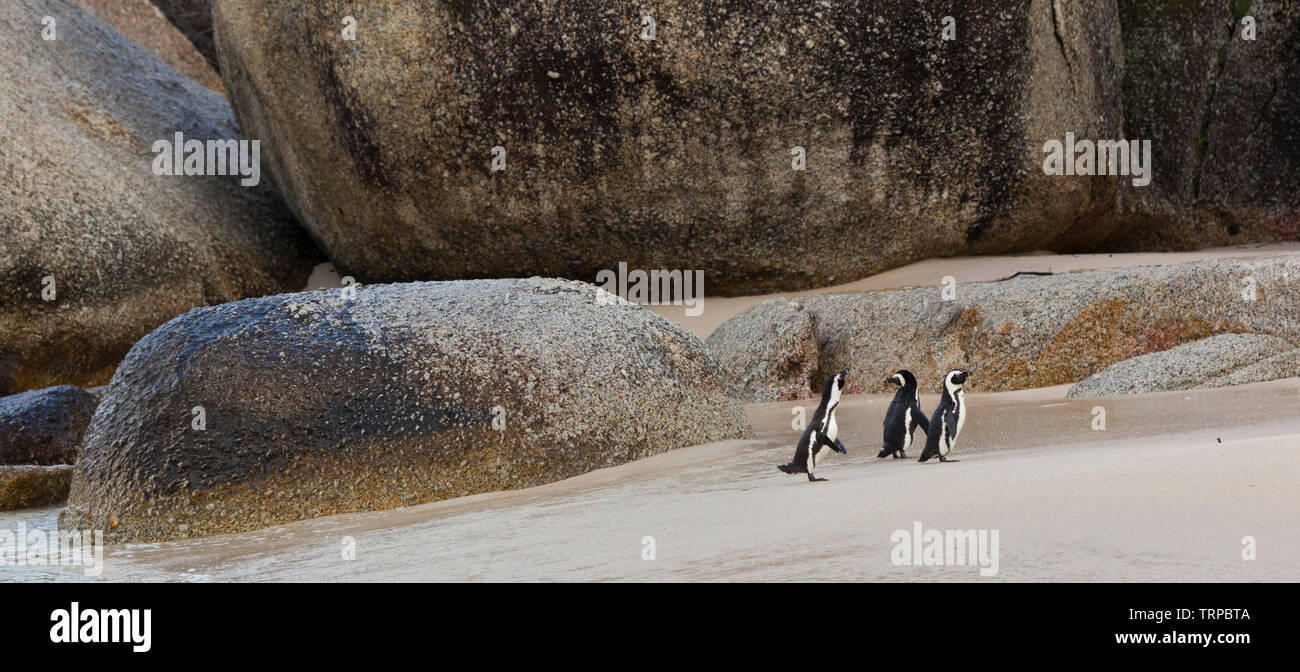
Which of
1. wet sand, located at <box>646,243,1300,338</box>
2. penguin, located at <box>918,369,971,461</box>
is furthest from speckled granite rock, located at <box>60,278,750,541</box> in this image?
wet sand, located at <box>646,243,1300,338</box>

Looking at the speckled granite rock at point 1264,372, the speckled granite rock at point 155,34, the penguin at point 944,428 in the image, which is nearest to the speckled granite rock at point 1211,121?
the speckled granite rock at point 1264,372

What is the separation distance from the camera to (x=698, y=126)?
24.4 ft

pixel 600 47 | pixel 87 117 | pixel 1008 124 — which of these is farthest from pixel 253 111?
pixel 1008 124

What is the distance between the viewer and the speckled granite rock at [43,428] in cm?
573

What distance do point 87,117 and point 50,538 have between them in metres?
5.38

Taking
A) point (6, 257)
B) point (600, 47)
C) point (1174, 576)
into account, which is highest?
point (600, 47)

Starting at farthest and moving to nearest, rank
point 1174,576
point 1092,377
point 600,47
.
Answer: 1. point 600,47
2. point 1092,377
3. point 1174,576

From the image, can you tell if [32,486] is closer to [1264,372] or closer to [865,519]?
[865,519]

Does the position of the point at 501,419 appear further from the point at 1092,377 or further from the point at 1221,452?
the point at 1092,377

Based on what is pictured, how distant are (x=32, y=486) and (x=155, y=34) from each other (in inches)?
355

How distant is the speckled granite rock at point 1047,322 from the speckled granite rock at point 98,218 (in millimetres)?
4125

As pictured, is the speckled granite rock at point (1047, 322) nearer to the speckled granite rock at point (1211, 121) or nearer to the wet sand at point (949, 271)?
the wet sand at point (949, 271)

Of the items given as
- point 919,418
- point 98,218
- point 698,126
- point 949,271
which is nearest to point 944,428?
point 919,418

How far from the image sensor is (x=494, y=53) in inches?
292
